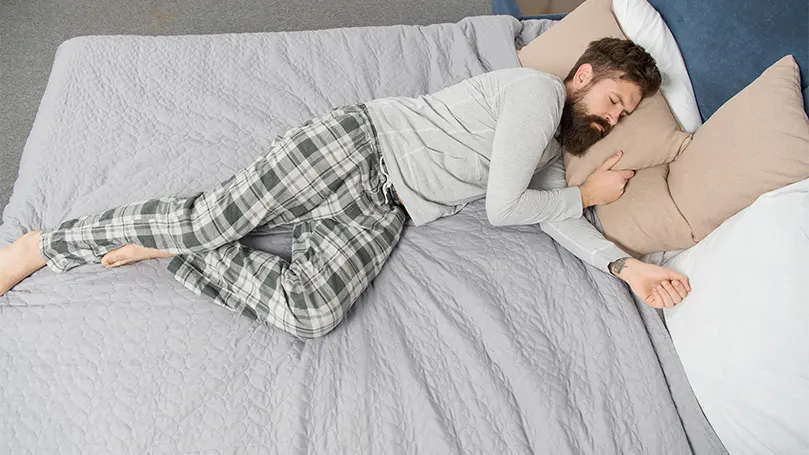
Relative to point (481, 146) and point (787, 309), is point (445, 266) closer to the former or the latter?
point (481, 146)

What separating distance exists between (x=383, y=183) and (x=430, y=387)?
51 cm

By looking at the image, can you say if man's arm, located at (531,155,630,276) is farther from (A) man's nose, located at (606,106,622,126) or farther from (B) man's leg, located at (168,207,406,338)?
(B) man's leg, located at (168,207,406,338)

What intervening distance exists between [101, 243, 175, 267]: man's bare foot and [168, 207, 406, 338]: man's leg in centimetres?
7

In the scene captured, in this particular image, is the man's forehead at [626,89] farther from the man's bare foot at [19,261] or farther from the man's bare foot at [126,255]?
the man's bare foot at [19,261]

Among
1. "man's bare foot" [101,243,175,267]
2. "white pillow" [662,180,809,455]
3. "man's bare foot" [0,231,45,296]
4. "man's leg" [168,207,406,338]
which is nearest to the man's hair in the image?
"white pillow" [662,180,809,455]

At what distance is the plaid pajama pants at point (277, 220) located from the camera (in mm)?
1265

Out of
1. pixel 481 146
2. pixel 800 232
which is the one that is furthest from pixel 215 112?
pixel 800 232

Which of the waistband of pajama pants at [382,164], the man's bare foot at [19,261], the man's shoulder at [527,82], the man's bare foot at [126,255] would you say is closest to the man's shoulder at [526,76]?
the man's shoulder at [527,82]

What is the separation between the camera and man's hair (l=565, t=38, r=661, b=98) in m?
1.41

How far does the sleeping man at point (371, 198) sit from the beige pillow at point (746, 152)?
149 millimetres

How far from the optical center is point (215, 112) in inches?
65.1

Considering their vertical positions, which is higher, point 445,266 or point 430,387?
point 445,266

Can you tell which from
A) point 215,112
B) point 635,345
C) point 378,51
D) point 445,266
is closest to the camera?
point 635,345

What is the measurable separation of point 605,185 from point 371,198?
564 mm
